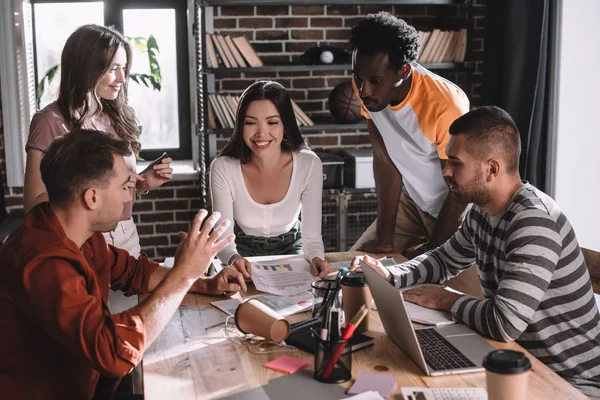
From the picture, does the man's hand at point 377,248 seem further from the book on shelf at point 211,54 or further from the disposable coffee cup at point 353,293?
the book on shelf at point 211,54

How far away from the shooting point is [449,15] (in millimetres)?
4645

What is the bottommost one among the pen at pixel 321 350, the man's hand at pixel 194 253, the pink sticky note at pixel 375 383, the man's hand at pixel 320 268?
the pink sticky note at pixel 375 383

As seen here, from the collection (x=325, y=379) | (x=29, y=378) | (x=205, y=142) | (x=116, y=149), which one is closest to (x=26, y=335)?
(x=29, y=378)

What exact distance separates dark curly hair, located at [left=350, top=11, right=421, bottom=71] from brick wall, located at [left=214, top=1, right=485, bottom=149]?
5.79 ft

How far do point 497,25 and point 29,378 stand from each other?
344cm

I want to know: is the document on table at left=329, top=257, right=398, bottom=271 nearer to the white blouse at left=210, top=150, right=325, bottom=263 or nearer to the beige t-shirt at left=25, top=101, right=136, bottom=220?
the white blouse at left=210, top=150, right=325, bottom=263

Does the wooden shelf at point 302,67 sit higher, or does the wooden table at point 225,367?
the wooden shelf at point 302,67

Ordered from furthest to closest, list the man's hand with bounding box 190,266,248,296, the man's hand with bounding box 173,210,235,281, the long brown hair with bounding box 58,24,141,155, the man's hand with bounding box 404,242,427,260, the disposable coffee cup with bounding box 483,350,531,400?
the man's hand with bounding box 404,242,427,260, the long brown hair with bounding box 58,24,141,155, the man's hand with bounding box 190,266,248,296, the man's hand with bounding box 173,210,235,281, the disposable coffee cup with bounding box 483,350,531,400

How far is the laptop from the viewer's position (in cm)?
147

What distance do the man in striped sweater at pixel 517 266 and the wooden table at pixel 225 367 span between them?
0.11 meters

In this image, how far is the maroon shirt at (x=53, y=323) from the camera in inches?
56.7

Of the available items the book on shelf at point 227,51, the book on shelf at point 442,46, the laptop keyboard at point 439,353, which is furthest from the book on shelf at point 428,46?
the laptop keyboard at point 439,353

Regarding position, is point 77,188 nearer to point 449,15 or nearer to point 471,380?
point 471,380

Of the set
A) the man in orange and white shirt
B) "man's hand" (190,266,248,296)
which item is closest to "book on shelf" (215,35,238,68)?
the man in orange and white shirt
